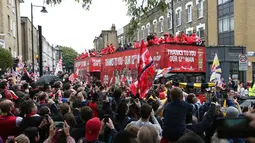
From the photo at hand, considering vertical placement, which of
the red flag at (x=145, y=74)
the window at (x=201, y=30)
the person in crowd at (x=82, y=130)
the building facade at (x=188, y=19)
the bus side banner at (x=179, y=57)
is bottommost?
the person in crowd at (x=82, y=130)

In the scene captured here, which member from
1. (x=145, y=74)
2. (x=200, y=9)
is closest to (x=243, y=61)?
(x=145, y=74)

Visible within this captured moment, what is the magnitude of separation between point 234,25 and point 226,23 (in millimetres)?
1221

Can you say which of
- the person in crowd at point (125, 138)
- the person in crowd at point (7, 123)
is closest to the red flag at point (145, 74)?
the person in crowd at point (7, 123)

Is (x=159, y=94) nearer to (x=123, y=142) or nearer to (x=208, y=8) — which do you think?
(x=123, y=142)

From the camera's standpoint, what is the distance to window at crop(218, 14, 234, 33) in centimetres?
2761

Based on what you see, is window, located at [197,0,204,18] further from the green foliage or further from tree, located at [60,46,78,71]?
tree, located at [60,46,78,71]

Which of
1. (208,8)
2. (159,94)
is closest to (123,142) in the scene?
(159,94)

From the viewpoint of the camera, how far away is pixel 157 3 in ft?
22.2

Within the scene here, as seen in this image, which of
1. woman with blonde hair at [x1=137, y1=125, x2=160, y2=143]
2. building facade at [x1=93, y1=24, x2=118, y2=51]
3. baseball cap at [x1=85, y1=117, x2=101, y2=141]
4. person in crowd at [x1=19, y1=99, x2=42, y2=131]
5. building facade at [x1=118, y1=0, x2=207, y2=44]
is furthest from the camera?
building facade at [x1=93, y1=24, x2=118, y2=51]

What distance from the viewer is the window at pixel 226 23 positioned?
90.6 ft

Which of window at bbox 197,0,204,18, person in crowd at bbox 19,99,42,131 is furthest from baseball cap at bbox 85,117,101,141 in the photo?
window at bbox 197,0,204,18

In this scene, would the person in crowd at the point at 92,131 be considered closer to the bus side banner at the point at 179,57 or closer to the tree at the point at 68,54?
the bus side banner at the point at 179,57

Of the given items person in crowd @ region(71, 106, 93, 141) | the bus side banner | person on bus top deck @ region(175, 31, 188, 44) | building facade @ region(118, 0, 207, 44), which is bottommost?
person in crowd @ region(71, 106, 93, 141)

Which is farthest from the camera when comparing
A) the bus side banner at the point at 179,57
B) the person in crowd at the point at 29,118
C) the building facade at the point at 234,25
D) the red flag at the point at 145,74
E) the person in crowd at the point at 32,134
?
the building facade at the point at 234,25
